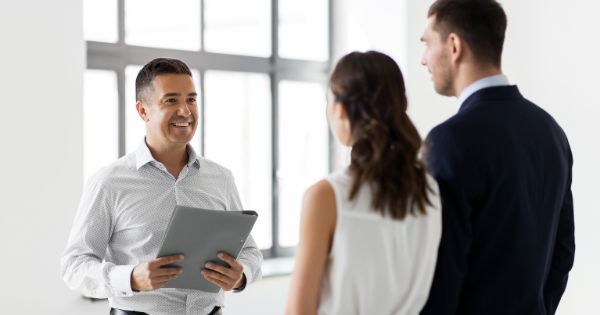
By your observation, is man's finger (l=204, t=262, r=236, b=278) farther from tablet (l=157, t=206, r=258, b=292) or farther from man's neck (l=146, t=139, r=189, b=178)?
man's neck (l=146, t=139, r=189, b=178)

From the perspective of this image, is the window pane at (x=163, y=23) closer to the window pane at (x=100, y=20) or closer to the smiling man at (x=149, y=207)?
the window pane at (x=100, y=20)

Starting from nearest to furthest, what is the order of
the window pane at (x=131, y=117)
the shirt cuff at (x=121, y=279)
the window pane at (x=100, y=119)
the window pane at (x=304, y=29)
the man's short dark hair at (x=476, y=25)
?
the man's short dark hair at (x=476, y=25)
the shirt cuff at (x=121, y=279)
the window pane at (x=100, y=119)
the window pane at (x=131, y=117)
the window pane at (x=304, y=29)

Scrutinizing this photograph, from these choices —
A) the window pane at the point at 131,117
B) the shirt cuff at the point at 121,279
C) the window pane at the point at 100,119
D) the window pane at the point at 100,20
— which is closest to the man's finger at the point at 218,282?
the shirt cuff at the point at 121,279

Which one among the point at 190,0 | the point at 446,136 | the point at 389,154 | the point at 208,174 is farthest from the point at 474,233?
the point at 190,0

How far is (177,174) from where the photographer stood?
2580mm

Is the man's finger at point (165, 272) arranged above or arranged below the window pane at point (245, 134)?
below

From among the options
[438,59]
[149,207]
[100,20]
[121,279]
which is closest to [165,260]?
[121,279]

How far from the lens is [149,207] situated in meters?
2.46

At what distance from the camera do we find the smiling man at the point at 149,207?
2.35 metres

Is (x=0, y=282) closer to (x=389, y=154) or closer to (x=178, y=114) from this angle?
(x=178, y=114)

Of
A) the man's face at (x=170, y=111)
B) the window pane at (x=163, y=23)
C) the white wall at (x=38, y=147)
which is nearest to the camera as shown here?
the man's face at (x=170, y=111)

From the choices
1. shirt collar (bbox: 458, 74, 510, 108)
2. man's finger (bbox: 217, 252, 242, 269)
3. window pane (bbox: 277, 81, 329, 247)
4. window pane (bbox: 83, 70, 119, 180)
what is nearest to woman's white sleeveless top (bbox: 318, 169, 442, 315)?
shirt collar (bbox: 458, 74, 510, 108)

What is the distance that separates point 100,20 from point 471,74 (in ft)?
9.92

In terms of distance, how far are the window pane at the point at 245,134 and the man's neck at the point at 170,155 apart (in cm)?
234
